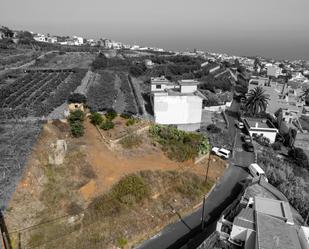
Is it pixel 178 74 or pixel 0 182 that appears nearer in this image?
pixel 0 182

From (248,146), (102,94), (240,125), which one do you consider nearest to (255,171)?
(248,146)

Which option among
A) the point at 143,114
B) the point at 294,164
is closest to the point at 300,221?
the point at 294,164

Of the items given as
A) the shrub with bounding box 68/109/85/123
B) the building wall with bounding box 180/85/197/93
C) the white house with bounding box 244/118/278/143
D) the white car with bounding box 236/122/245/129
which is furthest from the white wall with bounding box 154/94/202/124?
the shrub with bounding box 68/109/85/123

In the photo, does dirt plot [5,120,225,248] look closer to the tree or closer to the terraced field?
the terraced field

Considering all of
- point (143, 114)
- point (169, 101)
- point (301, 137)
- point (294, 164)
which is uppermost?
point (169, 101)

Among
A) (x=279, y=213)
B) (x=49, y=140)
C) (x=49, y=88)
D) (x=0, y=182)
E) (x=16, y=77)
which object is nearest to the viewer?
(x=279, y=213)

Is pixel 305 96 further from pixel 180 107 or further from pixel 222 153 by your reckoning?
pixel 222 153

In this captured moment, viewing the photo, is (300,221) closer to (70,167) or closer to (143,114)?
(70,167)
